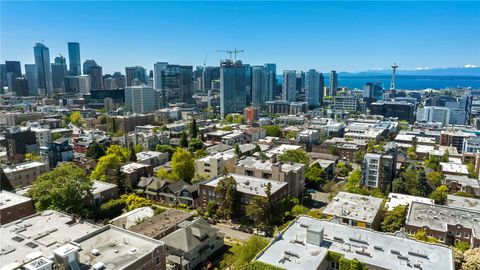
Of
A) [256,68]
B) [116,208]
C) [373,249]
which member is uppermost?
[256,68]

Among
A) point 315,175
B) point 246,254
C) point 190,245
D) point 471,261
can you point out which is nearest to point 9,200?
point 190,245

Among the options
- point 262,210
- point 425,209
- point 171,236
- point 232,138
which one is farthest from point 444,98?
point 171,236

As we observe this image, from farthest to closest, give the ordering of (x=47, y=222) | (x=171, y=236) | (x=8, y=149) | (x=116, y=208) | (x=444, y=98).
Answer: (x=444, y=98) < (x=8, y=149) < (x=116, y=208) < (x=171, y=236) < (x=47, y=222)

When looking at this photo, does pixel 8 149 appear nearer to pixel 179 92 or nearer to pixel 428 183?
pixel 428 183

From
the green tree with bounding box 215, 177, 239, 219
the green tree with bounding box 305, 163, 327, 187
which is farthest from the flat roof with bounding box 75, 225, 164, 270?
the green tree with bounding box 305, 163, 327, 187

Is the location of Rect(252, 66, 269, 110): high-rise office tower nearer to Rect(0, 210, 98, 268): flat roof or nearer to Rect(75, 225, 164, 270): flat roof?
Rect(0, 210, 98, 268): flat roof

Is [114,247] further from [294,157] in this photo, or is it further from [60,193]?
[294,157]

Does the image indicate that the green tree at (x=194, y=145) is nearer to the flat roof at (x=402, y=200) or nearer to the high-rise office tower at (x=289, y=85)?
the flat roof at (x=402, y=200)

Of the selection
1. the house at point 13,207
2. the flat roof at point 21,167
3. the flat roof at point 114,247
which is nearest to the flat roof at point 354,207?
the flat roof at point 114,247
